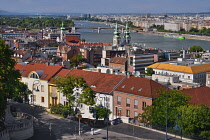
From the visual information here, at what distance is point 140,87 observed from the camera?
41.5 feet

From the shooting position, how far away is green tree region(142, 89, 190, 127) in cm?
1069

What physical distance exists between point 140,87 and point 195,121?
117 inches

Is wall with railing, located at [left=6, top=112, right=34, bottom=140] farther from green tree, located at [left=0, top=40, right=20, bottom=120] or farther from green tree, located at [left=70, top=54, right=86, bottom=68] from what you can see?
green tree, located at [left=70, top=54, right=86, bottom=68]

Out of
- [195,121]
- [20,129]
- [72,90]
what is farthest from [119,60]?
[20,129]

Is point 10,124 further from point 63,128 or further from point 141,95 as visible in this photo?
point 141,95

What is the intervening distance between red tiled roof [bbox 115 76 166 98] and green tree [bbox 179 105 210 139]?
205 centimetres

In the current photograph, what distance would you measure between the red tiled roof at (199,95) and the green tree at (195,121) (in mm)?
2098

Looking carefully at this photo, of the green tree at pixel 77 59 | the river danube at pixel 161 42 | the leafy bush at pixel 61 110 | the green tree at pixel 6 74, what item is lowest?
the river danube at pixel 161 42

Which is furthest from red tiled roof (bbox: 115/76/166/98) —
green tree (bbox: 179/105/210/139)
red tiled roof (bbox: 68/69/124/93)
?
green tree (bbox: 179/105/210/139)

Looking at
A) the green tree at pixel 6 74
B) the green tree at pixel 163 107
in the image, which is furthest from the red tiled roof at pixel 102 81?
the green tree at pixel 6 74

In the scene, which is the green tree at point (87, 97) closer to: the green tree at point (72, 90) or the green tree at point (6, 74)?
the green tree at point (72, 90)

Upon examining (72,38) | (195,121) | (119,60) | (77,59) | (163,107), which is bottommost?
(77,59)

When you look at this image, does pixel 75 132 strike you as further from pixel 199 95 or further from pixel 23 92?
pixel 23 92

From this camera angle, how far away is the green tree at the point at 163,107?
1069 cm
